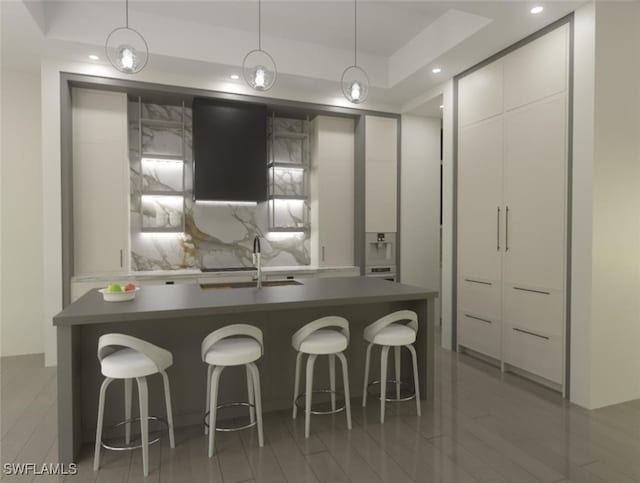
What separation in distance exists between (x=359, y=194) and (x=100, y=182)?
122 inches

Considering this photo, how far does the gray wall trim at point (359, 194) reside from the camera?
5.45m

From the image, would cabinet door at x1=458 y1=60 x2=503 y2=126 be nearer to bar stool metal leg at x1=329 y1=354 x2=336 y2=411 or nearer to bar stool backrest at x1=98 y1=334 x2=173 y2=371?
bar stool metal leg at x1=329 y1=354 x2=336 y2=411

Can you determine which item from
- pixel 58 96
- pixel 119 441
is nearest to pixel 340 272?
pixel 119 441

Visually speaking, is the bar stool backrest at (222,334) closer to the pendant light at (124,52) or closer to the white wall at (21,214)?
the pendant light at (124,52)

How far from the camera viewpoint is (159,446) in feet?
8.51

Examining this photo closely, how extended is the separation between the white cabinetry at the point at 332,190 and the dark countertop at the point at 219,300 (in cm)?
194

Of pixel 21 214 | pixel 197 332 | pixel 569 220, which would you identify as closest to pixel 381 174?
pixel 569 220

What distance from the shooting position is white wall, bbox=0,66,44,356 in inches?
177

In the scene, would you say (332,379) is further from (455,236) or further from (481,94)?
(481,94)

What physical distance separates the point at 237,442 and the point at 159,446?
0.48m

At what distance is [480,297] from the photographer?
14.1 ft

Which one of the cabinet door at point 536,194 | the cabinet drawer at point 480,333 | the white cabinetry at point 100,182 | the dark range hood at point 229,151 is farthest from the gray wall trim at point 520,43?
the white cabinetry at point 100,182

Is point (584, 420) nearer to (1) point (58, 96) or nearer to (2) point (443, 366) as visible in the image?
(2) point (443, 366)

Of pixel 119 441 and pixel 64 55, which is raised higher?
pixel 64 55
